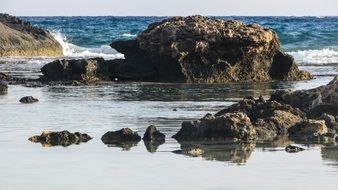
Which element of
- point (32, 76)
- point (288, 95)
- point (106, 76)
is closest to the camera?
point (288, 95)

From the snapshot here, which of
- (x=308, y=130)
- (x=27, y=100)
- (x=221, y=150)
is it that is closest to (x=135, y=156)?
(x=221, y=150)

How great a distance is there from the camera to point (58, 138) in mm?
12109

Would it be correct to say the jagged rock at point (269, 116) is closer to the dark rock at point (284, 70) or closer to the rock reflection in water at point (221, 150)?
the rock reflection in water at point (221, 150)

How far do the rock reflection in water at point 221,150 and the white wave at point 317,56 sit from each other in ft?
76.6

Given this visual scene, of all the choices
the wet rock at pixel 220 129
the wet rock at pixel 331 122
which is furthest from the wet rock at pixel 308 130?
the wet rock at pixel 220 129

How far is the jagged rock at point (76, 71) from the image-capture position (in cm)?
2392

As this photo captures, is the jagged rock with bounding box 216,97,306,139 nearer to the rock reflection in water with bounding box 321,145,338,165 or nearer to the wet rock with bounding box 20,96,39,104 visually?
the rock reflection in water with bounding box 321,145,338,165

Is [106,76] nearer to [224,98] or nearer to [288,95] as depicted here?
[224,98]

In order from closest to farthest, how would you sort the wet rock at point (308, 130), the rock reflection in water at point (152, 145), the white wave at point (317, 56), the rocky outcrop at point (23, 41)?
the rock reflection in water at point (152, 145) < the wet rock at point (308, 130) < the white wave at point (317, 56) < the rocky outcrop at point (23, 41)

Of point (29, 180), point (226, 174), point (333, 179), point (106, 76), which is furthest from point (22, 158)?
point (106, 76)

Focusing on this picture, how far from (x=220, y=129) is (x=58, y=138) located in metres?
2.08

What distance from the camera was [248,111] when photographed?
44.5 ft

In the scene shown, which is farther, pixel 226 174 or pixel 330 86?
pixel 330 86

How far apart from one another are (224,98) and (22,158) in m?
8.71
